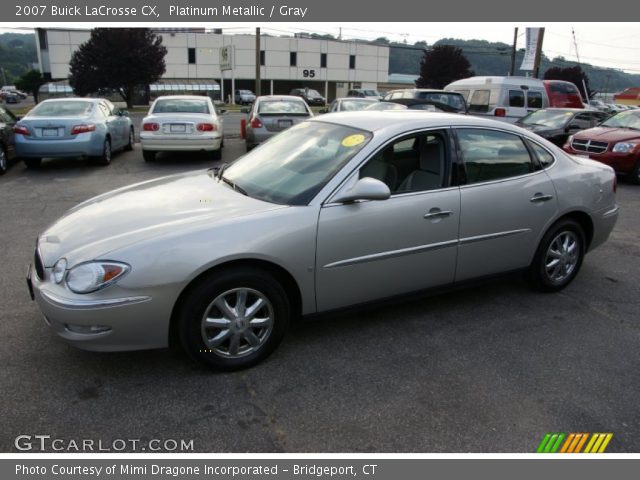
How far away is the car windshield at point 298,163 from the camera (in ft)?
11.5

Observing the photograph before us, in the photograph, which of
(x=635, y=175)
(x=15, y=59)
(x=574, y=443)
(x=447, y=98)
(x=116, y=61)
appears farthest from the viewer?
(x=15, y=59)

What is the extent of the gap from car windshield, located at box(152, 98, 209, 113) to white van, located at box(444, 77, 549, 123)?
8.94 m

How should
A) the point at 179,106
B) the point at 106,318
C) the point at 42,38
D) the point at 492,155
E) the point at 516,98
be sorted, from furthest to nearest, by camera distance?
the point at 42,38
the point at 516,98
the point at 179,106
the point at 492,155
the point at 106,318

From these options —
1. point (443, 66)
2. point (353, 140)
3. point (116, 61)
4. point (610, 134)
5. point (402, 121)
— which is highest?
point (443, 66)

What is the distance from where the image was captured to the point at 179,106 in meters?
11.4

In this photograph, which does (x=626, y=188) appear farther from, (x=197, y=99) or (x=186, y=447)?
(x=186, y=447)

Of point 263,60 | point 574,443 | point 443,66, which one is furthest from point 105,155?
point 263,60

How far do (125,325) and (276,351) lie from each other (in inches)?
40.4

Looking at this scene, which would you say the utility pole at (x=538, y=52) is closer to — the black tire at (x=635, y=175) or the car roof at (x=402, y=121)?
the black tire at (x=635, y=175)

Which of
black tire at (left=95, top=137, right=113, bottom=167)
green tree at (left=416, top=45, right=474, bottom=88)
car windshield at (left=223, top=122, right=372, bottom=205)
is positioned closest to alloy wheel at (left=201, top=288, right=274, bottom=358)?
car windshield at (left=223, top=122, right=372, bottom=205)

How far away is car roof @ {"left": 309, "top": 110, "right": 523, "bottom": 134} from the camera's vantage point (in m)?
3.81

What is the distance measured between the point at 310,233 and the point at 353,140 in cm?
86

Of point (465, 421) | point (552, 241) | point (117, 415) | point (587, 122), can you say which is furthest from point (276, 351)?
point (587, 122)

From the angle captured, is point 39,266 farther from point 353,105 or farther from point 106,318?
point 353,105
